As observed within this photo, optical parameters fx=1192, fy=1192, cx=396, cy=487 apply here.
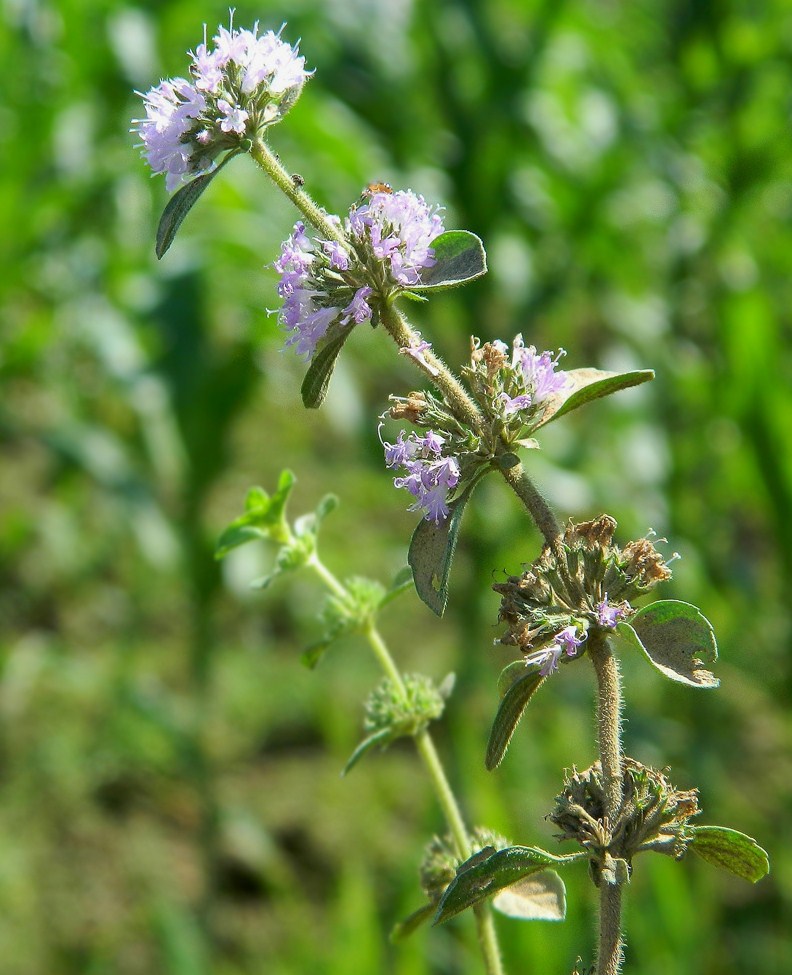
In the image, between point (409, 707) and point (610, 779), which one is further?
point (409, 707)

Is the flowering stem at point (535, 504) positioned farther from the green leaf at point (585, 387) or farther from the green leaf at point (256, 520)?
the green leaf at point (256, 520)

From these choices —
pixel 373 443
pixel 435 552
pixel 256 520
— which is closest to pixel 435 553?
pixel 435 552

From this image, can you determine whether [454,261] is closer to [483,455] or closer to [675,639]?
[483,455]

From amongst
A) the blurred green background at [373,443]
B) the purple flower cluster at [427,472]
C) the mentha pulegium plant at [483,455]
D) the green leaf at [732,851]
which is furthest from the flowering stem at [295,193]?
the blurred green background at [373,443]

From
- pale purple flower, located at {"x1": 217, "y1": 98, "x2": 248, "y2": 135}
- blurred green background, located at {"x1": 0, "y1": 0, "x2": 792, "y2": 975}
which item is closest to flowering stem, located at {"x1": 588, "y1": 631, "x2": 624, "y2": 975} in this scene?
pale purple flower, located at {"x1": 217, "y1": 98, "x2": 248, "y2": 135}

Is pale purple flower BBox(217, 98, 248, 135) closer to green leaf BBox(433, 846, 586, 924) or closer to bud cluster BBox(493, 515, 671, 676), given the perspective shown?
bud cluster BBox(493, 515, 671, 676)
